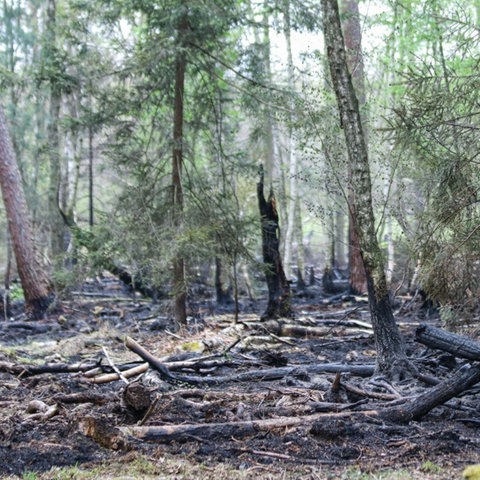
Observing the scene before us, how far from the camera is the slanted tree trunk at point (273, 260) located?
43.2 feet

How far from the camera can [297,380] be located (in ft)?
24.3

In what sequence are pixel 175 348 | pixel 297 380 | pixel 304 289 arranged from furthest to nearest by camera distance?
pixel 304 289 → pixel 175 348 → pixel 297 380

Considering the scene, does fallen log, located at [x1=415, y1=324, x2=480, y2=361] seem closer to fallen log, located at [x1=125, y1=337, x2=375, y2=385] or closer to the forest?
the forest

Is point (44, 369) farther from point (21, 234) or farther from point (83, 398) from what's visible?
point (21, 234)

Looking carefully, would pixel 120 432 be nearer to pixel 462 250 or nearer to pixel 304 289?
pixel 462 250

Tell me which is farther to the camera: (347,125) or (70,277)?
(70,277)

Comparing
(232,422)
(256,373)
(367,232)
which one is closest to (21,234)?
(256,373)

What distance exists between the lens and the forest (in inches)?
198

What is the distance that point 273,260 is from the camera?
43.9 feet

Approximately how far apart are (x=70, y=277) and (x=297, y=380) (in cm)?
636

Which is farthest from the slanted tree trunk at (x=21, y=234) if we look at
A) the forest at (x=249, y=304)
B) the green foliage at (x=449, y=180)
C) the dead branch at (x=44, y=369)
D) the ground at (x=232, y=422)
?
the green foliage at (x=449, y=180)

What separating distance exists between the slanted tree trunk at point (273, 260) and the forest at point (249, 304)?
0.14 feet

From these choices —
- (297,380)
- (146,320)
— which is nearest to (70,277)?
(146,320)

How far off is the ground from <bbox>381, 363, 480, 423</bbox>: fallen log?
0.37ft
